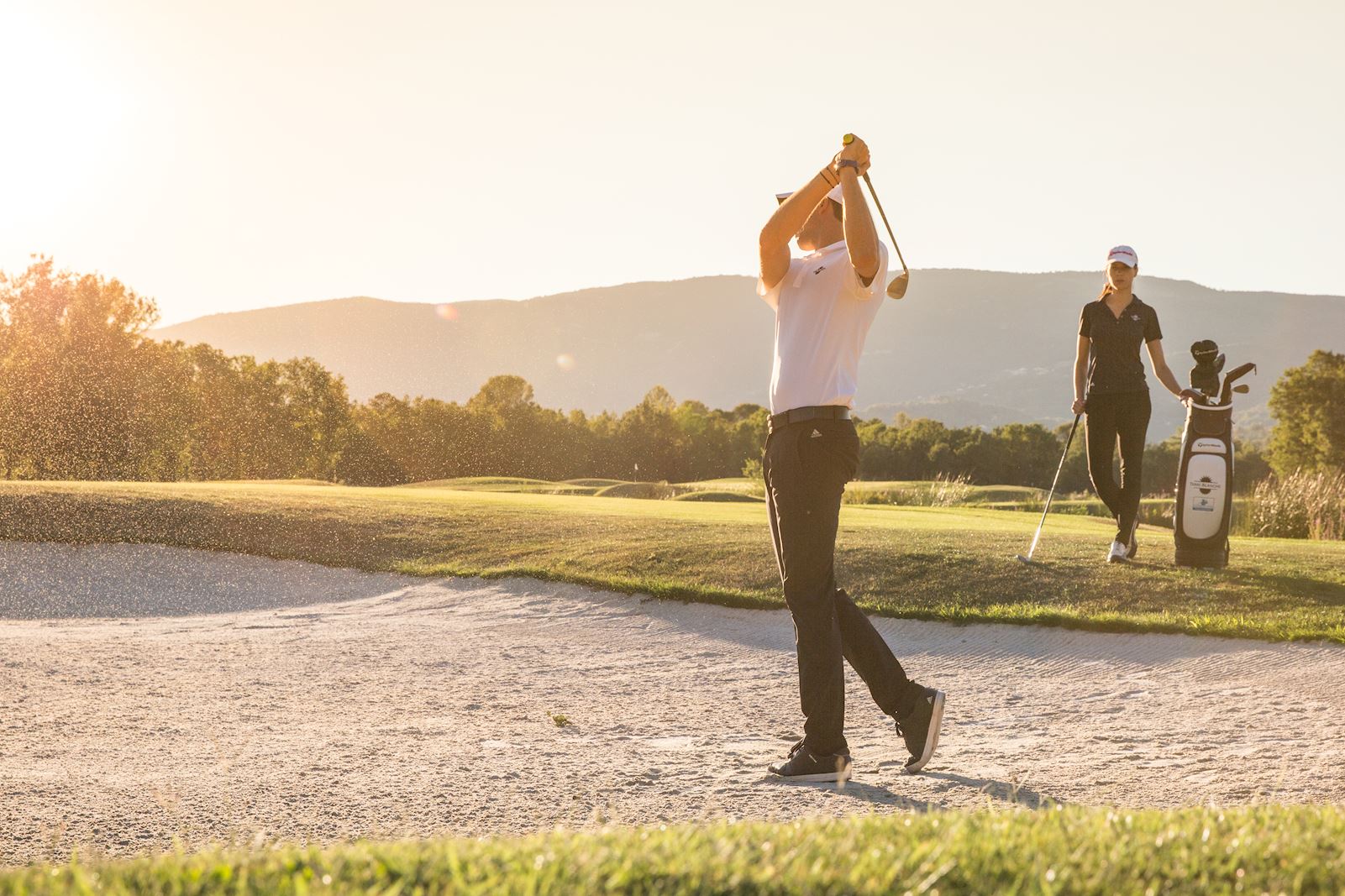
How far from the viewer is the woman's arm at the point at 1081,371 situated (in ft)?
31.3

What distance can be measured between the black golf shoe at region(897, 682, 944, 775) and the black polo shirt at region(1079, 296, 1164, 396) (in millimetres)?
5331

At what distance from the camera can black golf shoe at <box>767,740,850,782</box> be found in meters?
4.75

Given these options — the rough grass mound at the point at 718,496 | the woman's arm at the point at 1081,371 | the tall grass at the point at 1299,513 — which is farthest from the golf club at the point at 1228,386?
the rough grass mound at the point at 718,496

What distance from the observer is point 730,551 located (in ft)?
40.8

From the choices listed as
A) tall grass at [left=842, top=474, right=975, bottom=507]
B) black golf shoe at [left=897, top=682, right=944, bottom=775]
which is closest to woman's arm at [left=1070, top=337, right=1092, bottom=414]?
black golf shoe at [left=897, top=682, right=944, bottom=775]

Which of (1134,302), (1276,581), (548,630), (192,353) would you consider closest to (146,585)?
(548,630)

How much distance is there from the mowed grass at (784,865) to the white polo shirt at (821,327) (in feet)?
6.39

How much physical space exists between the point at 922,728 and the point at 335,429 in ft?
217

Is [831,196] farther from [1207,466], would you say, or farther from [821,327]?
[1207,466]

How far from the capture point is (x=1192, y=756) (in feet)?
16.8

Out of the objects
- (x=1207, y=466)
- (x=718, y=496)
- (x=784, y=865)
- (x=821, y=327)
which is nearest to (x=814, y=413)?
(x=821, y=327)

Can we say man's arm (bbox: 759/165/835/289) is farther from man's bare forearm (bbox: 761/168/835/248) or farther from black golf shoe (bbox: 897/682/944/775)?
black golf shoe (bbox: 897/682/944/775)

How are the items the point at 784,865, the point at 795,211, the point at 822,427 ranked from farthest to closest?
the point at 822,427 < the point at 795,211 < the point at 784,865

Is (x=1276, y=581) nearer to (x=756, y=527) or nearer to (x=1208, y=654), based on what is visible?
(x=1208, y=654)
